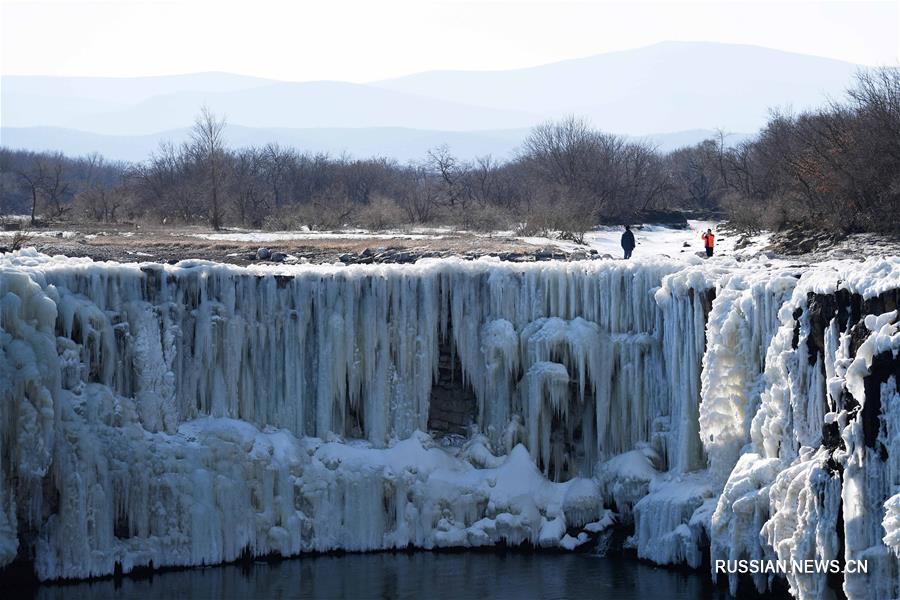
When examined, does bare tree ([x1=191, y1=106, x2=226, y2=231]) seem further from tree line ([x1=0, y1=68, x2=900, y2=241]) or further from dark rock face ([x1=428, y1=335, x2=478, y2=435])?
dark rock face ([x1=428, y1=335, x2=478, y2=435])

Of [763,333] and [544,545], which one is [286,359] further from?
[763,333]

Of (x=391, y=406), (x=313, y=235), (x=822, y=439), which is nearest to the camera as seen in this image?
(x=822, y=439)

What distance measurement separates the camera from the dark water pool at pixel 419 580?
22672 millimetres

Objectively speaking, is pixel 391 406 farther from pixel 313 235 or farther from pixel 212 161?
pixel 212 161

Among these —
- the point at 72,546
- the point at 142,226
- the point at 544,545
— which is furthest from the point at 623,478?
the point at 142,226

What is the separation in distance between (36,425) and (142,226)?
22647 millimetres

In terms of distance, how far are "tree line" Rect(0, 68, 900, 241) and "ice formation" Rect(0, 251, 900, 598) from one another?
10.1 meters

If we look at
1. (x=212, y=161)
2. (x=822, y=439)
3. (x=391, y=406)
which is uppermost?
(x=212, y=161)

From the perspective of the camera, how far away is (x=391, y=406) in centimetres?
2669

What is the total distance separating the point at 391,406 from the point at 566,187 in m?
28.7

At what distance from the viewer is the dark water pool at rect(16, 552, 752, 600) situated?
74.4 feet

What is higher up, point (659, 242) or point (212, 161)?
point (212, 161)

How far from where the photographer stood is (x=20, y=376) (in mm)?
23078

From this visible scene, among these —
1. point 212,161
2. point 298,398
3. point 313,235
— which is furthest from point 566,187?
point 298,398
